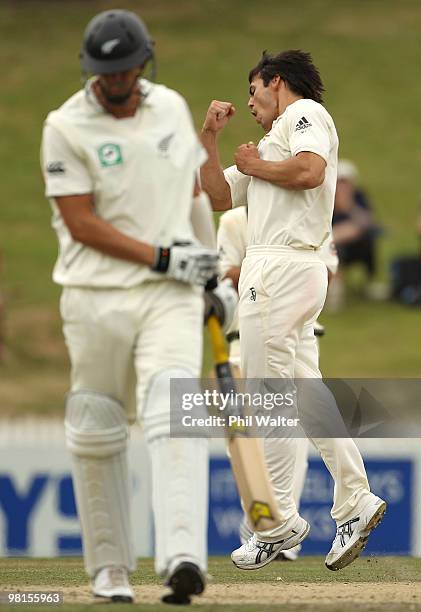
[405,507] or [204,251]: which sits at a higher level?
[204,251]

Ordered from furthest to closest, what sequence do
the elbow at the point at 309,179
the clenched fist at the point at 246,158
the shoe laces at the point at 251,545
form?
the shoe laces at the point at 251,545
the clenched fist at the point at 246,158
the elbow at the point at 309,179

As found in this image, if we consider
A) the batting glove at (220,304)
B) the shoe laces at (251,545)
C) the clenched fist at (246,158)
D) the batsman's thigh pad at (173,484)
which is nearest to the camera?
the batsman's thigh pad at (173,484)

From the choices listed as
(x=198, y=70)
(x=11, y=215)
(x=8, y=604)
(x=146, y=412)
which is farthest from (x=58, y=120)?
(x=198, y=70)

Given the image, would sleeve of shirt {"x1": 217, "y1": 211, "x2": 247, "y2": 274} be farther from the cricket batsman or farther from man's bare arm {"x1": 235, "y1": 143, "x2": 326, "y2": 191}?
the cricket batsman

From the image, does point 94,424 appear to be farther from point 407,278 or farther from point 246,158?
point 407,278

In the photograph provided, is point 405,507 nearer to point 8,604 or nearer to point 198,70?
point 8,604

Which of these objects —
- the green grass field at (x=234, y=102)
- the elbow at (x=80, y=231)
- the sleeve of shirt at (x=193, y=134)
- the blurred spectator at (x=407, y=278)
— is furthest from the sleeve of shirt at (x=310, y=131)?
the blurred spectator at (x=407, y=278)

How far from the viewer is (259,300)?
23.4 feet

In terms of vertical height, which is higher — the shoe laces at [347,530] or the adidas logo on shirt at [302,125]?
the adidas logo on shirt at [302,125]

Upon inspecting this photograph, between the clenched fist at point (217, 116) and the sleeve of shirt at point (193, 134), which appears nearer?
the sleeve of shirt at point (193, 134)

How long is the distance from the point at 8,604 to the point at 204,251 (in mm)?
1418

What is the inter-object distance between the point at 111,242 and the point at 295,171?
1.50 metres

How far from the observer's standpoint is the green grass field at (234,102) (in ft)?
70.4

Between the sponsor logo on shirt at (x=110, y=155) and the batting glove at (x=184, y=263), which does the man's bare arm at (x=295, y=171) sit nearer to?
the batting glove at (x=184, y=263)
